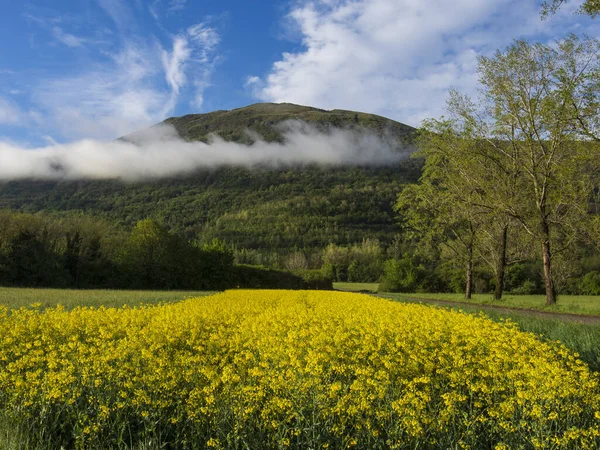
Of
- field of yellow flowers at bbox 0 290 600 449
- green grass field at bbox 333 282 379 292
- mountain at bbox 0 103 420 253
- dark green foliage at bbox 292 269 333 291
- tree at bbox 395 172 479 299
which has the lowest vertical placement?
green grass field at bbox 333 282 379 292

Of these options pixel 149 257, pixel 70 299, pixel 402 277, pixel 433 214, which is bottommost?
pixel 70 299

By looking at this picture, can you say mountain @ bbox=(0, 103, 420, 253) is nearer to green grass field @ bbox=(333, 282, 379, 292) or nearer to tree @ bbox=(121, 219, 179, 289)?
green grass field @ bbox=(333, 282, 379, 292)

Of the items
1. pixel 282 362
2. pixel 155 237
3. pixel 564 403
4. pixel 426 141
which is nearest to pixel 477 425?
pixel 564 403

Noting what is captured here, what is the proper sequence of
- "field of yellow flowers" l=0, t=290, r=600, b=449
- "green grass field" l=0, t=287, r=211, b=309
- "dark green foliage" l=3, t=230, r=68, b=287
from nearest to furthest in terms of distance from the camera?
"field of yellow flowers" l=0, t=290, r=600, b=449, "green grass field" l=0, t=287, r=211, b=309, "dark green foliage" l=3, t=230, r=68, b=287

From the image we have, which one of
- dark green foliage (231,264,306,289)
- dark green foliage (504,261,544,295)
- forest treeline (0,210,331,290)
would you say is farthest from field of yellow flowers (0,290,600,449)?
dark green foliage (504,261,544,295)

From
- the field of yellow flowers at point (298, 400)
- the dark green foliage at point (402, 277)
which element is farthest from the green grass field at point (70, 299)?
the dark green foliage at point (402, 277)

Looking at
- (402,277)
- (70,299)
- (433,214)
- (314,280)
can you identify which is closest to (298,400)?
(70,299)

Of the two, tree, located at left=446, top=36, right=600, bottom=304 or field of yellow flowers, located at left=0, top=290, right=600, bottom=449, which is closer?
field of yellow flowers, located at left=0, top=290, right=600, bottom=449

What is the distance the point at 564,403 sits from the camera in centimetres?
478

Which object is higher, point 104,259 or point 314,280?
point 104,259

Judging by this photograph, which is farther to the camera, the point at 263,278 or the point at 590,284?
the point at 263,278

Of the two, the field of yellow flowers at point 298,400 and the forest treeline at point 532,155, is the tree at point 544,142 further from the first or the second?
the field of yellow flowers at point 298,400

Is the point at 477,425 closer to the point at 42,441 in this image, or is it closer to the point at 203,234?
the point at 42,441

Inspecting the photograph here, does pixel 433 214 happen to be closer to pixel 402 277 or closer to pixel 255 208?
pixel 402 277
